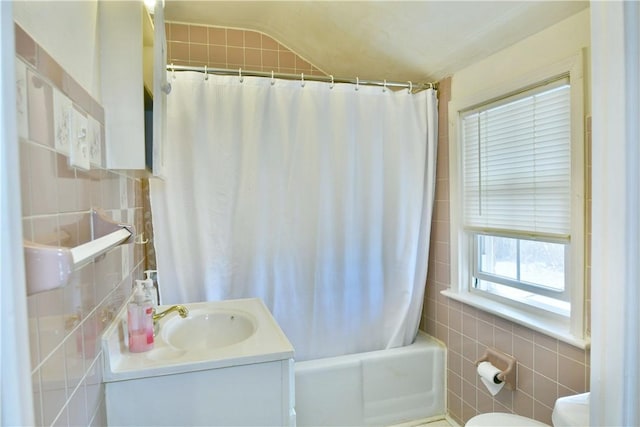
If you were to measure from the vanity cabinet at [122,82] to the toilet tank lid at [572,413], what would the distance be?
4.98 ft

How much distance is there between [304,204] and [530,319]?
129cm

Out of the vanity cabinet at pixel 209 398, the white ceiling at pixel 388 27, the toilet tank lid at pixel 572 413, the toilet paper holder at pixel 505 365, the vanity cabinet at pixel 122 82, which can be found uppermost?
the white ceiling at pixel 388 27

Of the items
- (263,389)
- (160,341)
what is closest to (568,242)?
(263,389)

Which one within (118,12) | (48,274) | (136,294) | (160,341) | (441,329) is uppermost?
(118,12)

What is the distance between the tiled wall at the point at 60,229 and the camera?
58 cm

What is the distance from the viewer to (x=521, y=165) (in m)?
1.80

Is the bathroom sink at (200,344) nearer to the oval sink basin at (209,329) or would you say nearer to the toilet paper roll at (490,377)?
the oval sink basin at (209,329)

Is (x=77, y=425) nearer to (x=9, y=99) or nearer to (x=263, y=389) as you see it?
(x=263, y=389)

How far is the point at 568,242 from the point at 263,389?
1400 millimetres

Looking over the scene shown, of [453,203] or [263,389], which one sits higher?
[453,203]

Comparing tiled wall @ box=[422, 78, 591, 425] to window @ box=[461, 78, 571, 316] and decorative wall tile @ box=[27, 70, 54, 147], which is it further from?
decorative wall tile @ box=[27, 70, 54, 147]

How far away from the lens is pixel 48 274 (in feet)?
1.40

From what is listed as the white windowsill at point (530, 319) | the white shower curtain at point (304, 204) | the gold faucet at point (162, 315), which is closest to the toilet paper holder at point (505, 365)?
the white windowsill at point (530, 319)

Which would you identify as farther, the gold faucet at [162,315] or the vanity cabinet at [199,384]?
the gold faucet at [162,315]
